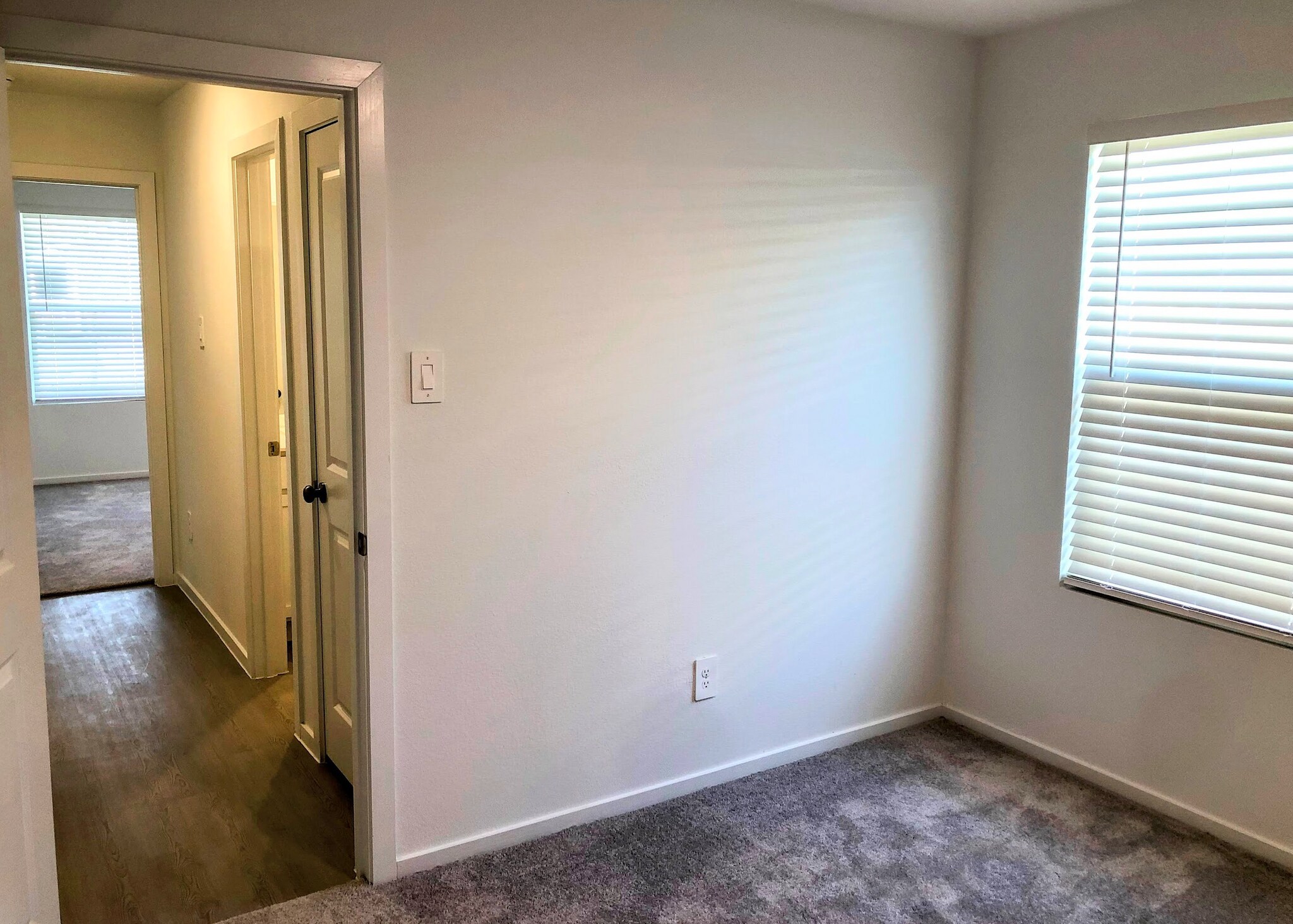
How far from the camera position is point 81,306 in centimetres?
798

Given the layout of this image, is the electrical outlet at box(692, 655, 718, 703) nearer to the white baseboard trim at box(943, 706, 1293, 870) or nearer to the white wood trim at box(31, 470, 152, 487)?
the white baseboard trim at box(943, 706, 1293, 870)

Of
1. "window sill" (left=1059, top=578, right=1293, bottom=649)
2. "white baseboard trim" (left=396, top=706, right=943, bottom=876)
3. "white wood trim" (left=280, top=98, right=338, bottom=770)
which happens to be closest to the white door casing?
"white wood trim" (left=280, top=98, right=338, bottom=770)

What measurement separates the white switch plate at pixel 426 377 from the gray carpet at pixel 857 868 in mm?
1243

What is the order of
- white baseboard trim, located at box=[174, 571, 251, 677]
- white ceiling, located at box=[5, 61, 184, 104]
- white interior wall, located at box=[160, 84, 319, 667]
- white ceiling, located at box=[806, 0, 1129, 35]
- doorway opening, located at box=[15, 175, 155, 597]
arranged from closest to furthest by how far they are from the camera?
1. white ceiling, located at box=[806, 0, 1129, 35]
2. white interior wall, located at box=[160, 84, 319, 667]
3. white baseboard trim, located at box=[174, 571, 251, 677]
4. white ceiling, located at box=[5, 61, 184, 104]
5. doorway opening, located at box=[15, 175, 155, 597]

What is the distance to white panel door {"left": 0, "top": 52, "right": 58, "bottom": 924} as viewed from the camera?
1869 mm

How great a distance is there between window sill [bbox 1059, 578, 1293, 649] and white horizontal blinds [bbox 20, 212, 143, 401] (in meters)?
7.20

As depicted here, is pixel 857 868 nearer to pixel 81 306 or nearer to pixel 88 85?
pixel 88 85

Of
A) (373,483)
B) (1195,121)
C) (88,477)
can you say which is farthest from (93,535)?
(1195,121)

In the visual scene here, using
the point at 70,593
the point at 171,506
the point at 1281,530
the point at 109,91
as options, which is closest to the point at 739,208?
the point at 1281,530

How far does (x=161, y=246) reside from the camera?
197 inches

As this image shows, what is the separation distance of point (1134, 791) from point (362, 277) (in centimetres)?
271

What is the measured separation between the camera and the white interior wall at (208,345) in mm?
3963

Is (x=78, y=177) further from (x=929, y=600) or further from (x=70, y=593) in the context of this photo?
(x=929, y=600)

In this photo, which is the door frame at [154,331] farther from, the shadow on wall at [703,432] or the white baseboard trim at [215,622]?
the shadow on wall at [703,432]
